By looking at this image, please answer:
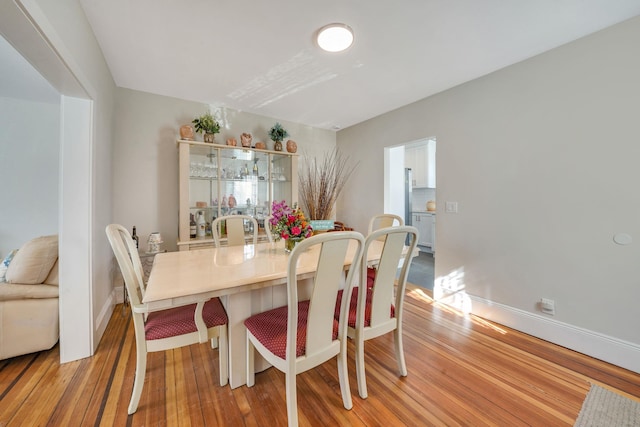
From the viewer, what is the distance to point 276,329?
4.36ft

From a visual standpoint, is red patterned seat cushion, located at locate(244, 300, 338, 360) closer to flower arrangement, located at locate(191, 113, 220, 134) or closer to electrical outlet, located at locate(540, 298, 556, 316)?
electrical outlet, located at locate(540, 298, 556, 316)

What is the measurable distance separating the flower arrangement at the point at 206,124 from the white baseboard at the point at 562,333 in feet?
11.4

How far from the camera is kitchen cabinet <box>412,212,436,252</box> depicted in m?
5.13

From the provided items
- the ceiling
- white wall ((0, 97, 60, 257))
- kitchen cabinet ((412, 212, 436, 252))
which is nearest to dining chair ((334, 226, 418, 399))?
the ceiling

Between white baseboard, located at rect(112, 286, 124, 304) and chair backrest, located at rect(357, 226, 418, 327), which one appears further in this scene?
white baseboard, located at rect(112, 286, 124, 304)

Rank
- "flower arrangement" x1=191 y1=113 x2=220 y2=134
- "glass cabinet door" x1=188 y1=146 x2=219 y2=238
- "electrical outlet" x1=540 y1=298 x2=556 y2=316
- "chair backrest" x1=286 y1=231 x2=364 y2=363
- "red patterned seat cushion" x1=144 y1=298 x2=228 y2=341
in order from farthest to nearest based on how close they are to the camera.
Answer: "glass cabinet door" x1=188 y1=146 x2=219 y2=238
"flower arrangement" x1=191 y1=113 x2=220 y2=134
"electrical outlet" x1=540 y1=298 x2=556 y2=316
"red patterned seat cushion" x1=144 y1=298 x2=228 y2=341
"chair backrest" x1=286 y1=231 x2=364 y2=363

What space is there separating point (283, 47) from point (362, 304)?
2056 millimetres

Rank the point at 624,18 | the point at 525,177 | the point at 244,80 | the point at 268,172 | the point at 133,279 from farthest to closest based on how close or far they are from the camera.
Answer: the point at 268,172 < the point at 244,80 < the point at 525,177 < the point at 624,18 < the point at 133,279

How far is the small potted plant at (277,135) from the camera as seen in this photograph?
3.51 metres

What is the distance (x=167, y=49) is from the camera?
2.04 meters

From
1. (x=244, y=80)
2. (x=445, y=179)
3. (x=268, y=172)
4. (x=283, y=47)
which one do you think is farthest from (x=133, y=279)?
(x=445, y=179)

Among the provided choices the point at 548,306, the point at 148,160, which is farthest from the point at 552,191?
the point at 148,160

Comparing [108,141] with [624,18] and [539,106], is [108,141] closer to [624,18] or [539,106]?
[539,106]

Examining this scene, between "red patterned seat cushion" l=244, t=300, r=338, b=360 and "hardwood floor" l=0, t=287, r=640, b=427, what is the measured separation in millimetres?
423
